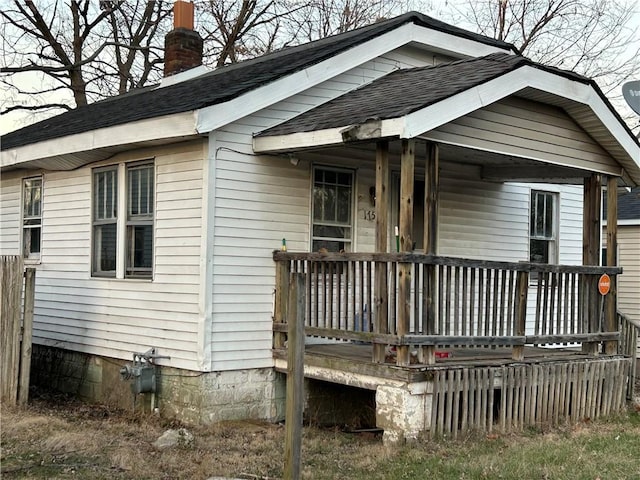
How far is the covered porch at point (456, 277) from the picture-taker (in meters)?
8.37

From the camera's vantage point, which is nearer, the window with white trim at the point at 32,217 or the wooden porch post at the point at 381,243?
the wooden porch post at the point at 381,243

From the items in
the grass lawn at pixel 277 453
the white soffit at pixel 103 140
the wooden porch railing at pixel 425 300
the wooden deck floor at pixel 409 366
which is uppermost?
the white soffit at pixel 103 140

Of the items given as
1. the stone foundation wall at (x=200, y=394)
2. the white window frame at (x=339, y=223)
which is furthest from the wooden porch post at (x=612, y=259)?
the stone foundation wall at (x=200, y=394)

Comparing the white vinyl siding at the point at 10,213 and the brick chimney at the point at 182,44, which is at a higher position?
the brick chimney at the point at 182,44

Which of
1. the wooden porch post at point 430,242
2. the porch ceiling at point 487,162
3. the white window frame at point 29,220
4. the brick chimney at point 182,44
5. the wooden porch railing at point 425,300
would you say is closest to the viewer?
the wooden porch railing at point 425,300

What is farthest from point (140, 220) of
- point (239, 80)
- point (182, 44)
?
point (182, 44)

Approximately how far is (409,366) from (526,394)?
6.12ft

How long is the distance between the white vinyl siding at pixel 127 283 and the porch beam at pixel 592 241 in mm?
4978

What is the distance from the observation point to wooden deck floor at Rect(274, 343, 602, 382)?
329 inches

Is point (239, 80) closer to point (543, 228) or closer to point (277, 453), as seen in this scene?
point (277, 453)

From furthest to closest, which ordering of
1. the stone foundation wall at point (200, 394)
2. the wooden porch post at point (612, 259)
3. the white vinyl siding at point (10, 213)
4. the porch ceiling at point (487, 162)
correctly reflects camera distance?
the white vinyl siding at point (10, 213) < the wooden porch post at point (612, 259) < the porch ceiling at point (487, 162) < the stone foundation wall at point (200, 394)

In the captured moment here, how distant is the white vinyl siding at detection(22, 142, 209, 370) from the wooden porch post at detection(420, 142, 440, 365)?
2582 mm

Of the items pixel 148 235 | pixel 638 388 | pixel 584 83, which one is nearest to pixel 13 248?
pixel 148 235

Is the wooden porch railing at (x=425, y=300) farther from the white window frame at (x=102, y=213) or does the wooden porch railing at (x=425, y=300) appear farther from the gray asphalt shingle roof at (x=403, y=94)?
the white window frame at (x=102, y=213)
